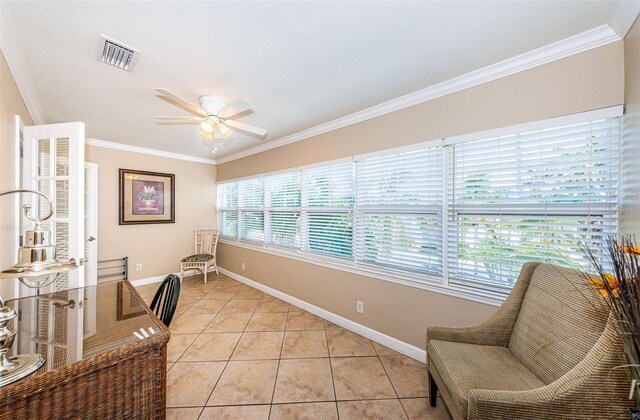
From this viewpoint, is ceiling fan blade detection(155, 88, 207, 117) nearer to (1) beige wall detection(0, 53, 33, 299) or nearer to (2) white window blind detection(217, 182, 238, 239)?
(1) beige wall detection(0, 53, 33, 299)

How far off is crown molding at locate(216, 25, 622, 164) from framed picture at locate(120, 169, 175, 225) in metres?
3.48

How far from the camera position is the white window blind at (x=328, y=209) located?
280 centimetres

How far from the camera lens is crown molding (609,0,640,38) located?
1229 mm

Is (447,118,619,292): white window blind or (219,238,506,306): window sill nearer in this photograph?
(447,118,619,292): white window blind

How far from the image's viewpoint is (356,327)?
2639 mm

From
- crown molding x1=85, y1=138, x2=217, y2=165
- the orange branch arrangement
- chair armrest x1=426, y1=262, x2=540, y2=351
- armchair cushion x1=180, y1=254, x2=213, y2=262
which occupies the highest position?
crown molding x1=85, y1=138, x2=217, y2=165

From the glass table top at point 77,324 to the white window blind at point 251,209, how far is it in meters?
2.58

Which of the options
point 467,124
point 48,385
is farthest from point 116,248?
point 467,124

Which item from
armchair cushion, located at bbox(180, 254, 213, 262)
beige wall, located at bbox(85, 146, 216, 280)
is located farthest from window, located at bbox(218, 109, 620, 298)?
beige wall, located at bbox(85, 146, 216, 280)

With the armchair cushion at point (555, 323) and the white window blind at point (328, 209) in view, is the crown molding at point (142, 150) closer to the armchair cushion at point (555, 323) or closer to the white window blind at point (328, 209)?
the white window blind at point (328, 209)

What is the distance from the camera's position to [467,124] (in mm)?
1936

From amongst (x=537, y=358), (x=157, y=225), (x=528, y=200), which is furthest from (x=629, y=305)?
(x=157, y=225)

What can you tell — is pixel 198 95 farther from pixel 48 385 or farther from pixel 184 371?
pixel 184 371

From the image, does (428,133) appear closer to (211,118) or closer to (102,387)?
(211,118)
